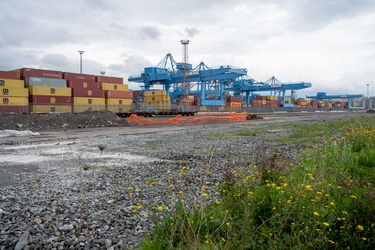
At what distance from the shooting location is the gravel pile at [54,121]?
75.5 feet

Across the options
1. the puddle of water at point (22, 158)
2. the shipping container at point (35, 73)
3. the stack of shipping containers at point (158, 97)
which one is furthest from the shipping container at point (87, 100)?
the puddle of water at point (22, 158)

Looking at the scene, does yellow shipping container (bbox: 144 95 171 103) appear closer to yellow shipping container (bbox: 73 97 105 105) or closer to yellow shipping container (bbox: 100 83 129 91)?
yellow shipping container (bbox: 100 83 129 91)

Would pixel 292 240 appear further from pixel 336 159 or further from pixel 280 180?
pixel 336 159

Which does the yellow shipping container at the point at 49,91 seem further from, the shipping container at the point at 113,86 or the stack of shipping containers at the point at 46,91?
the shipping container at the point at 113,86

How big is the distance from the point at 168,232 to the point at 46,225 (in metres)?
1.82

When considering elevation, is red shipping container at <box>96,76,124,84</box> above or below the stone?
above

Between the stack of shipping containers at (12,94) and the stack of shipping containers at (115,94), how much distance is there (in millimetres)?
10340

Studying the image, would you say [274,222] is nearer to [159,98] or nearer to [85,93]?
[85,93]

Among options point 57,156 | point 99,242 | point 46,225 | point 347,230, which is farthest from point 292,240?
point 57,156

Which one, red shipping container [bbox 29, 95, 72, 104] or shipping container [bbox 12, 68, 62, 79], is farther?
shipping container [bbox 12, 68, 62, 79]

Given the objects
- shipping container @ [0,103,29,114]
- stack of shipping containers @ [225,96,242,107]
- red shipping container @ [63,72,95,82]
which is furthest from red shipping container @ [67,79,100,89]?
stack of shipping containers @ [225,96,242,107]

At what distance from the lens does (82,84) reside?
3925 centimetres

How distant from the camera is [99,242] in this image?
3377 millimetres

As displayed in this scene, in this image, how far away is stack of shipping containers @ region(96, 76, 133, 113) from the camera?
40.7m
